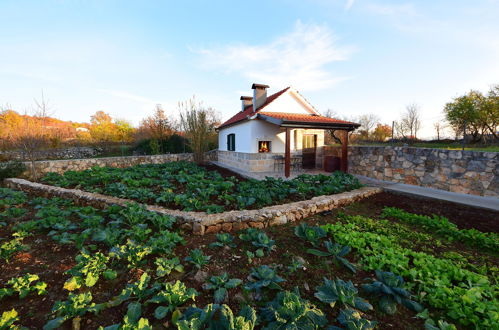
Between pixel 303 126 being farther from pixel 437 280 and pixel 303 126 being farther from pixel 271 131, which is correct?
pixel 437 280

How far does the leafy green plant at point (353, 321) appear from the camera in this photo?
1591mm

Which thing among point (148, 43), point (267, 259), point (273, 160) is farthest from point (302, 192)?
point (148, 43)

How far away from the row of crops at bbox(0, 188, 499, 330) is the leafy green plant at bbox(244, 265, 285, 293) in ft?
0.04

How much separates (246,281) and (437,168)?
24.9ft

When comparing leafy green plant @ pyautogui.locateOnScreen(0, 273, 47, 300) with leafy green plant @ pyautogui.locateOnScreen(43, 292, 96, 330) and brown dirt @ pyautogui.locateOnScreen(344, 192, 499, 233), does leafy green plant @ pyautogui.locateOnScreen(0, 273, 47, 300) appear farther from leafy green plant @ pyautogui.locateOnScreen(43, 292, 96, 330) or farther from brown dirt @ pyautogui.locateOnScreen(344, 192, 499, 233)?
brown dirt @ pyautogui.locateOnScreen(344, 192, 499, 233)

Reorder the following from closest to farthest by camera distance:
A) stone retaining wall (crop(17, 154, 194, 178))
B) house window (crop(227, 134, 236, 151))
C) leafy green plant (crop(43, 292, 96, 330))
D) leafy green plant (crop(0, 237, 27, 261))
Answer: leafy green plant (crop(43, 292, 96, 330))
leafy green plant (crop(0, 237, 27, 261))
stone retaining wall (crop(17, 154, 194, 178))
house window (crop(227, 134, 236, 151))

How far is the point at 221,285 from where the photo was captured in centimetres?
218

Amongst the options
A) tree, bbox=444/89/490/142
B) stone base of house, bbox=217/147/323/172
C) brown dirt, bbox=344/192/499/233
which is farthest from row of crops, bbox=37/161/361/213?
tree, bbox=444/89/490/142

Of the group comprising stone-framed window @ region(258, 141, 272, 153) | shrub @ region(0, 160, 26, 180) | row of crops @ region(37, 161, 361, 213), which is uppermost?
stone-framed window @ region(258, 141, 272, 153)

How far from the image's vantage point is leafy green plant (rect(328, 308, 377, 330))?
1591mm

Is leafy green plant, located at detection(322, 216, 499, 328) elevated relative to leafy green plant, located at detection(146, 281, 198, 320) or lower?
lower

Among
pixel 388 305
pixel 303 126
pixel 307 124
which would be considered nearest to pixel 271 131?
pixel 303 126

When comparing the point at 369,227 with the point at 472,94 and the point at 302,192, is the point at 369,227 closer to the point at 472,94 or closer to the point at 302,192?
the point at 302,192

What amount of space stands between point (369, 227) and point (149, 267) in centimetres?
358
